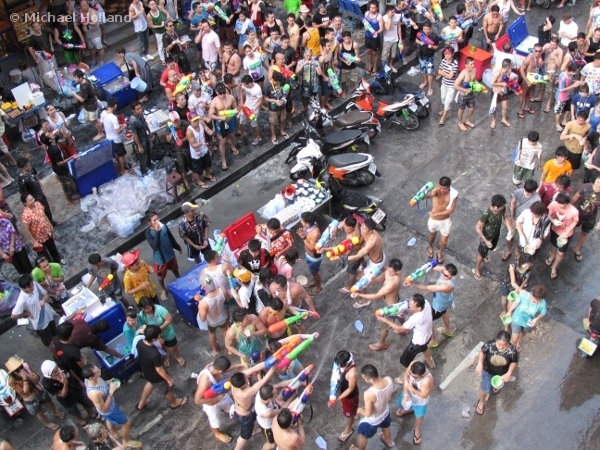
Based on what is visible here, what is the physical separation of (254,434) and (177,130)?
5.88m

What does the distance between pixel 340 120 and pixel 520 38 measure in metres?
5.30

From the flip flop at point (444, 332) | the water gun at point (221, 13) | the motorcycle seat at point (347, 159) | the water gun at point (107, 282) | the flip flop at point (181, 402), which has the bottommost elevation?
the flip flop at point (181, 402)

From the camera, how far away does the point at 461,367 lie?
9.73 meters

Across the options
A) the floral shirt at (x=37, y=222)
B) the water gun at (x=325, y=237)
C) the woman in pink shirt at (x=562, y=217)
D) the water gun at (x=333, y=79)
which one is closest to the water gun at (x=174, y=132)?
the floral shirt at (x=37, y=222)

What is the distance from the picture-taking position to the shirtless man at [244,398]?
26.1 ft

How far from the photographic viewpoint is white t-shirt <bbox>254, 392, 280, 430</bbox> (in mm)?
7879

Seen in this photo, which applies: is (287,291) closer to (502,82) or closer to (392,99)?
(392,99)

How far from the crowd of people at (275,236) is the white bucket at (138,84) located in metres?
0.18

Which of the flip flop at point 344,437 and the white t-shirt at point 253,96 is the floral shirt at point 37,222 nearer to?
the white t-shirt at point 253,96

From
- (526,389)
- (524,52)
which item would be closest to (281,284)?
(526,389)

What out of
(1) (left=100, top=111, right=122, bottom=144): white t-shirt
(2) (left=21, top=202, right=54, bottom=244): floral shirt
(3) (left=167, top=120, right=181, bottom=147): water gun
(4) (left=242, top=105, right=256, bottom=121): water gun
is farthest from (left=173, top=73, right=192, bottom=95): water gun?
(2) (left=21, top=202, right=54, bottom=244): floral shirt

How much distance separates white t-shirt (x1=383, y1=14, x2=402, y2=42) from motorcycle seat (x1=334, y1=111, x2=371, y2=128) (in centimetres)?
270

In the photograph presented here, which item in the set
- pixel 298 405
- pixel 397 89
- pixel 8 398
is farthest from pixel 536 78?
pixel 8 398

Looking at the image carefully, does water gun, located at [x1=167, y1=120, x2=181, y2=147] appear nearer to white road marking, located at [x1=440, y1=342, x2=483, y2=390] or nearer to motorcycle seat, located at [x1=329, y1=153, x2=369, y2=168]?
motorcycle seat, located at [x1=329, y1=153, x2=369, y2=168]
